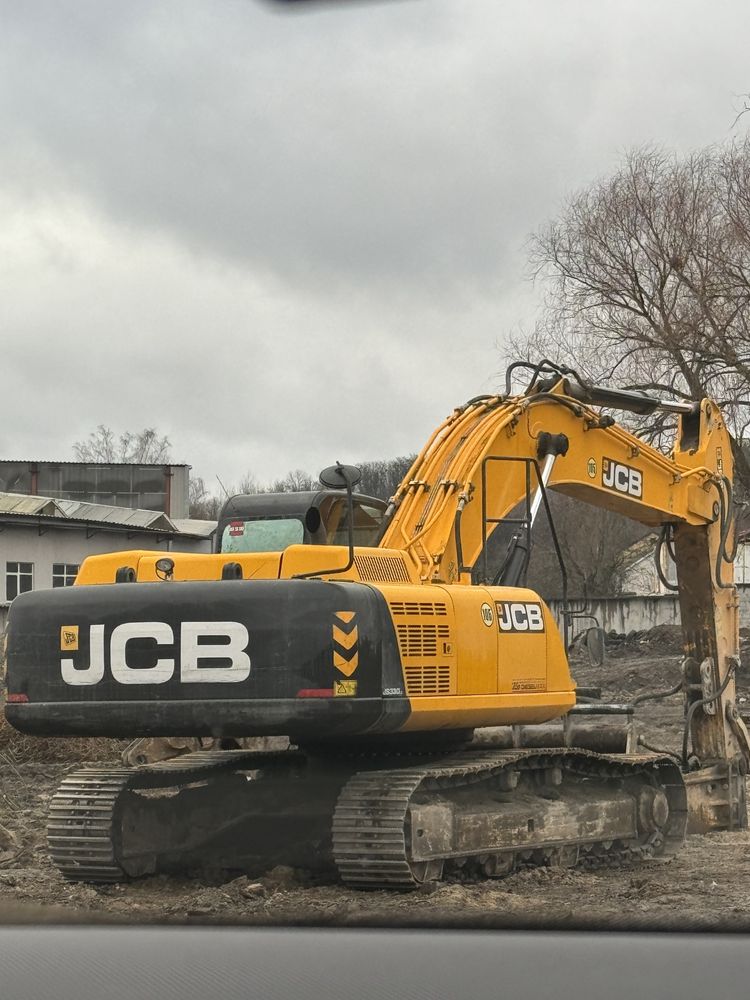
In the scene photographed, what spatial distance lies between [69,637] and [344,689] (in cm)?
152

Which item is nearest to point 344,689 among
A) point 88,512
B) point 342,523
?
point 342,523

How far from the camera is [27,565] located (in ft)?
124

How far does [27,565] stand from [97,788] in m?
30.7

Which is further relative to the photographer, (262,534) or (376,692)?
(262,534)

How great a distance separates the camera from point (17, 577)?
37.7 metres

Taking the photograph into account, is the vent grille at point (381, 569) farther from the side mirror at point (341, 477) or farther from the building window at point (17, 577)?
the building window at point (17, 577)

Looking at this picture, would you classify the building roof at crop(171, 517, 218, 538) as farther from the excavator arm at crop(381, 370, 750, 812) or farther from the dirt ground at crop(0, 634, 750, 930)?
the dirt ground at crop(0, 634, 750, 930)

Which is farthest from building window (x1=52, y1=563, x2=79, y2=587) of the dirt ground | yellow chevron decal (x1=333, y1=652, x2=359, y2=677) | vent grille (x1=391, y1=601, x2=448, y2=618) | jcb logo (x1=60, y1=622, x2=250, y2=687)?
yellow chevron decal (x1=333, y1=652, x2=359, y2=677)

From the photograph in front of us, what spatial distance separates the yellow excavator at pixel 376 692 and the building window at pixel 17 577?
2973cm

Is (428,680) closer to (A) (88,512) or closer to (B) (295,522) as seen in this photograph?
(B) (295,522)

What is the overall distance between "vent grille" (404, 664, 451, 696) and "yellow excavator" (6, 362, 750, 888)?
0.01m

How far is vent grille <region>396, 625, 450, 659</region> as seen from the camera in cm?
699

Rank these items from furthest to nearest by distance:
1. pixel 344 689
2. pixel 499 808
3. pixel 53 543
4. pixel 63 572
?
pixel 63 572 < pixel 53 543 < pixel 499 808 < pixel 344 689

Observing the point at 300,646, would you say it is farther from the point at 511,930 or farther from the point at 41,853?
the point at 511,930
